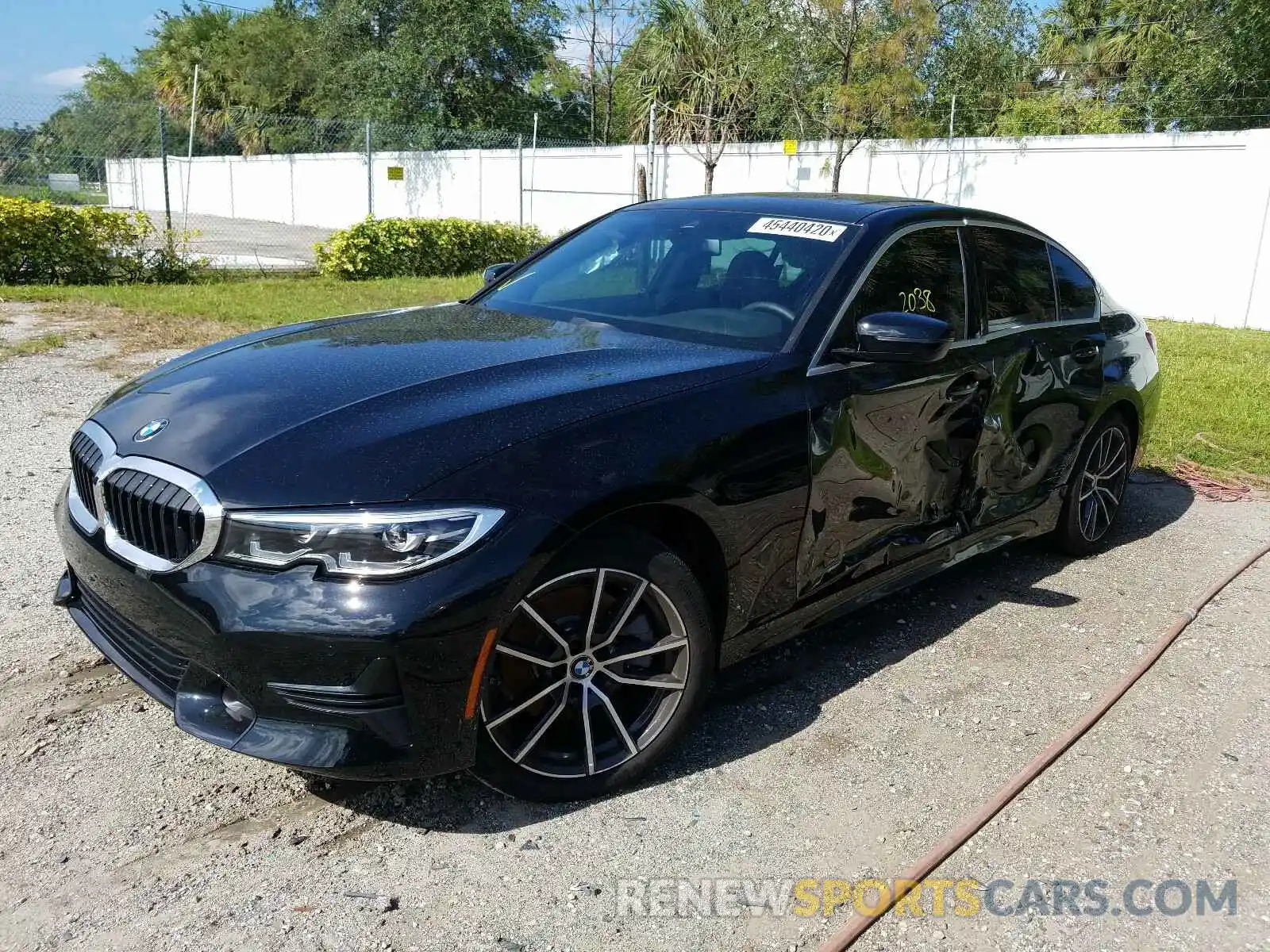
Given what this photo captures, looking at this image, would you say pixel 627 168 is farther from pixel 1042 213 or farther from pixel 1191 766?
pixel 1191 766

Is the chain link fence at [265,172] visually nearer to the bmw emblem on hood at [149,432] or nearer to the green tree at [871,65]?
the green tree at [871,65]

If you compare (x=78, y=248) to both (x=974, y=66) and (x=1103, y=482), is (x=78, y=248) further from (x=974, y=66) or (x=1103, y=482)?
(x=974, y=66)

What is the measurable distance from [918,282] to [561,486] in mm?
1922

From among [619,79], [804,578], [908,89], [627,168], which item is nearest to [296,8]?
[619,79]

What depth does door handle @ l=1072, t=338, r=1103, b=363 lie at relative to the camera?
4.61 metres

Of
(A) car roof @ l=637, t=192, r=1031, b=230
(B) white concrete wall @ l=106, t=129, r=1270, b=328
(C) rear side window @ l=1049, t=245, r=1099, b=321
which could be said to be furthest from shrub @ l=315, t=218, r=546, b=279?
(C) rear side window @ l=1049, t=245, r=1099, b=321

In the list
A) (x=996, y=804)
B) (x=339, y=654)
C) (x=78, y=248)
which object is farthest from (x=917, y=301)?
(x=78, y=248)

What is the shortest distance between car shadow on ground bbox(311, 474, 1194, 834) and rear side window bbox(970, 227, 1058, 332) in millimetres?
1233

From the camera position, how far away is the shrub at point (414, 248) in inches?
617

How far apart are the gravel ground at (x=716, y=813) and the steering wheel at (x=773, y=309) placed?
1.29 m

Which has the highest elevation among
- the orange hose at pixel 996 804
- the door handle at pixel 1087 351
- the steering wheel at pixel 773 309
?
the steering wheel at pixel 773 309

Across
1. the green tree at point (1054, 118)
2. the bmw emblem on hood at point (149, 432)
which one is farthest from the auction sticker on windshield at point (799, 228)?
the green tree at point (1054, 118)

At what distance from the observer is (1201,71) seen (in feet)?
74.5

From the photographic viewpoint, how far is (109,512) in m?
2.69
